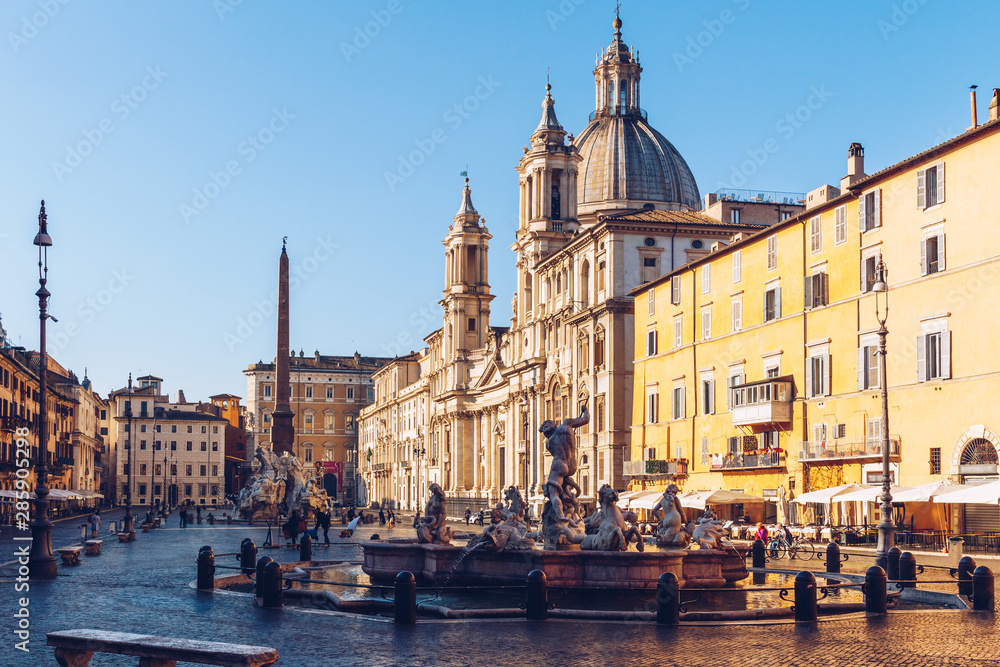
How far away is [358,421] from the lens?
143750 millimetres

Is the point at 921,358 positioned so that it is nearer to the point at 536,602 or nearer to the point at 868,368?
the point at 868,368

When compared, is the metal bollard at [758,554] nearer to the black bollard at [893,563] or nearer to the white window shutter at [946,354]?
the black bollard at [893,563]

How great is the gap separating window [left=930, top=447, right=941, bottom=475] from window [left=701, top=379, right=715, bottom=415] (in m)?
14.9

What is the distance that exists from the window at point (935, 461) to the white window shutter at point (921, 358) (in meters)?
2.14

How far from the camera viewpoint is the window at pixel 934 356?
1393 inches

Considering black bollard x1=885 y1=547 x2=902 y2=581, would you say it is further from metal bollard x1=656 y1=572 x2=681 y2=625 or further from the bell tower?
the bell tower

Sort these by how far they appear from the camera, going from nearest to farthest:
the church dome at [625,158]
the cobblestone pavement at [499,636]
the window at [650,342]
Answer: the cobblestone pavement at [499,636] → the window at [650,342] → the church dome at [625,158]

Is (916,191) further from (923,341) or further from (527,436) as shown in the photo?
(527,436)

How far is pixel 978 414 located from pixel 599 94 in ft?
186

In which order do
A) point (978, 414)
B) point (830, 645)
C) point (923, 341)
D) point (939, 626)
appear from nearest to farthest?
point (830, 645) < point (939, 626) < point (978, 414) < point (923, 341)

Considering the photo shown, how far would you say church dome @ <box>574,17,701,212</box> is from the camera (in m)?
80.7

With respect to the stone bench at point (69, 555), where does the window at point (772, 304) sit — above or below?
above

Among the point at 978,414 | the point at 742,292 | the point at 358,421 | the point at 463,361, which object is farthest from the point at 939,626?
the point at 358,421

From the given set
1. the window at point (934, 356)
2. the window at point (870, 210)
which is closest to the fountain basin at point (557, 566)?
the window at point (934, 356)
